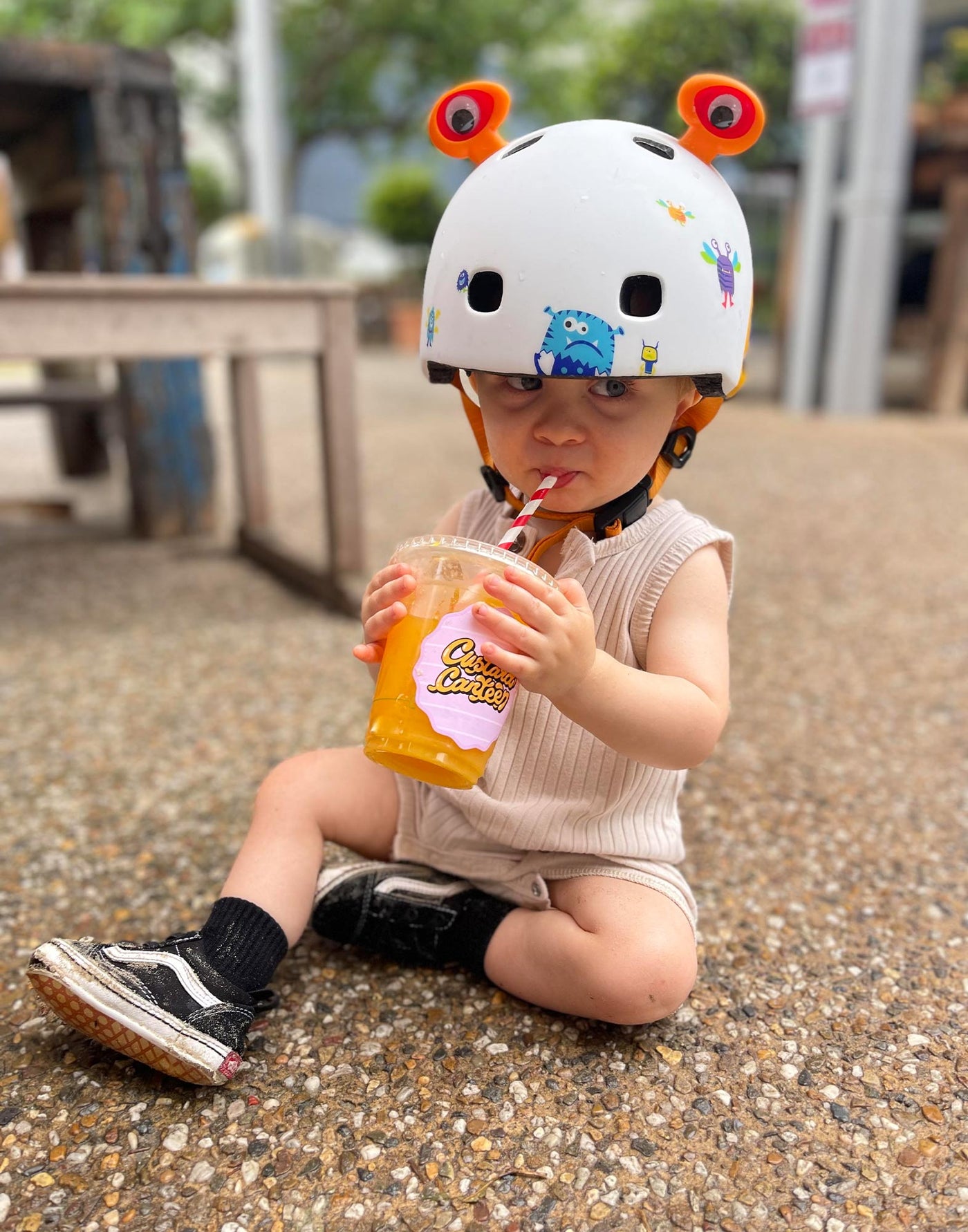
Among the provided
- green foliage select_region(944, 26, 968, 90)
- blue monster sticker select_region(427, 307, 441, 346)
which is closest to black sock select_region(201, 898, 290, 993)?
blue monster sticker select_region(427, 307, 441, 346)

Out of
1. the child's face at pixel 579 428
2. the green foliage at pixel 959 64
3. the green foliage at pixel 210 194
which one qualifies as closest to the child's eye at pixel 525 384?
the child's face at pixel 579 428

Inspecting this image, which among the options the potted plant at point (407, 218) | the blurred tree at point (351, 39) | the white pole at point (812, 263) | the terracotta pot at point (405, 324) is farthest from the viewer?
the blurred tree at point (351, 39)

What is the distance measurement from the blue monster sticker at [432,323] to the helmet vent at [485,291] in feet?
0.16

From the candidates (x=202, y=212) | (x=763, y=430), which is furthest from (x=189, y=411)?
(x=202, y=212)

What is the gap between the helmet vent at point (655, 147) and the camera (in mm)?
1177

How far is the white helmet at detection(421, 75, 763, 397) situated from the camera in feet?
3.66

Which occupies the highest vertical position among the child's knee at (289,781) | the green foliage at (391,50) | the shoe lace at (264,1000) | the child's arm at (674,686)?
the green foliage at (391,50)

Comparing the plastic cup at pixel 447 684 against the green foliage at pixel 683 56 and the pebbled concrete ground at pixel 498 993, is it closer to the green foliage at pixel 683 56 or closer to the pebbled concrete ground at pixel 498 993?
the pebbled concrete ground at pixel 498 993

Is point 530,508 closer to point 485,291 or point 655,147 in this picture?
point 485,291

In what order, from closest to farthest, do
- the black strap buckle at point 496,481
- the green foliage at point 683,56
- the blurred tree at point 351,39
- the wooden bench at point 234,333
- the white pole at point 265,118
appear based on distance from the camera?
the black strap buckle at point 496,481 → the wooden bench at point 234,333 → the green foliage at point 683,56 → the white pole at point 265,118 → the blurred tree at point 351,39

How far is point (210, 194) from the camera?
1418 centimetres

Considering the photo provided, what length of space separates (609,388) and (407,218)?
11.4 m

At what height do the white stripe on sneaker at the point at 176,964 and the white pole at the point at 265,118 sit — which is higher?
the white pole at the point at 265,118

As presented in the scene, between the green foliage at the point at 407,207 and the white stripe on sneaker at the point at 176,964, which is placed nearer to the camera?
the white stripe on sneaker at the point at 176,964
